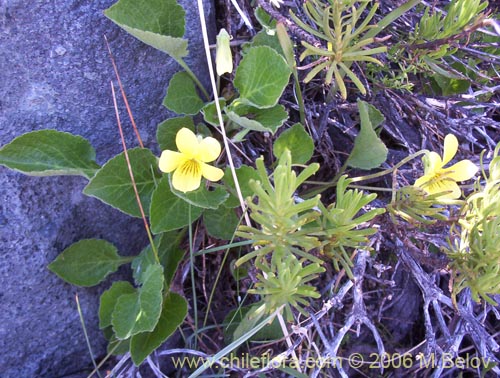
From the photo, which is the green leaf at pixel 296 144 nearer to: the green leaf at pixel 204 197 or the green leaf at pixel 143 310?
the green leaf at pixel 204 197

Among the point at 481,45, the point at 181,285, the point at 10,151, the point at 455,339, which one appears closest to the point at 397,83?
the point at 481,45

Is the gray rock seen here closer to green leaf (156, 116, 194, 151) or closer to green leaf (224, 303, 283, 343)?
green leaf (156, 116, 194, 151)

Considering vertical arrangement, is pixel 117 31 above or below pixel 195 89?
above

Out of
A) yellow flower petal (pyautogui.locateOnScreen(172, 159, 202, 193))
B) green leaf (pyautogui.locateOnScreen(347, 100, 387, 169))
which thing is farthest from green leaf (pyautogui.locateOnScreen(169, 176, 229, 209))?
green leaf (pyautogui.locateOnScreen(347, 100, 387, 169))

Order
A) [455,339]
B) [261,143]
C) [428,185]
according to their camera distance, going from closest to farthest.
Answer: [428,185] → [455,339] → [261,143]

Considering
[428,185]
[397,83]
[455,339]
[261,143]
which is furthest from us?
[261,143]

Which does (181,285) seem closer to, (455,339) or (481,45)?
(455,339)

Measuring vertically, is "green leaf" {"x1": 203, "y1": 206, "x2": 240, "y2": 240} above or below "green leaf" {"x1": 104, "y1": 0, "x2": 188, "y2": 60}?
below
